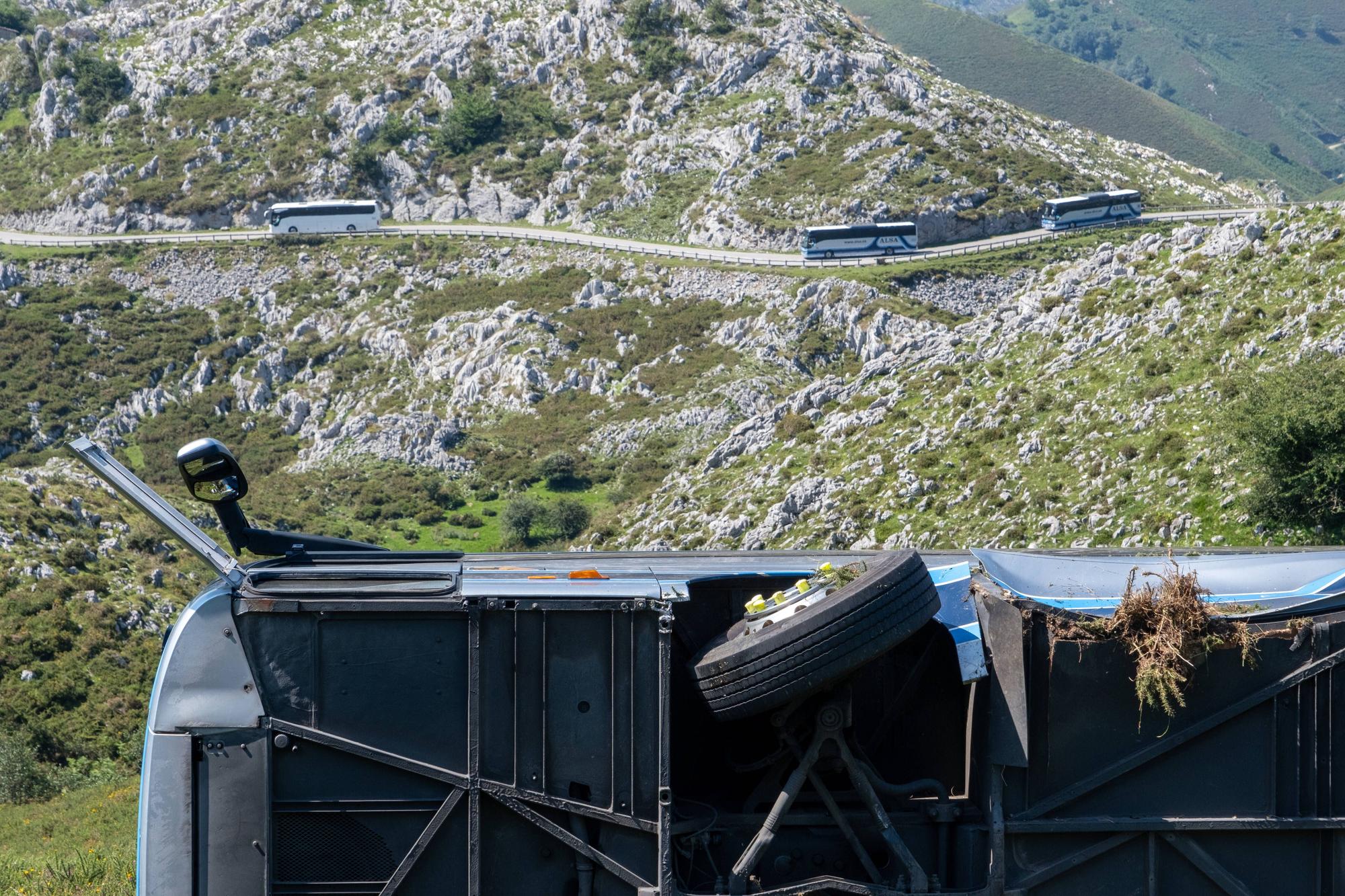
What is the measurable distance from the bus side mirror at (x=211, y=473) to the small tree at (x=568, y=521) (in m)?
42.0

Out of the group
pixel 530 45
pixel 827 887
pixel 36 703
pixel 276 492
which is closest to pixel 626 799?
pixel 827 887

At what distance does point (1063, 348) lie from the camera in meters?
36.9

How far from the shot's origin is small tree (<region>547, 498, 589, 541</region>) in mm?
49438

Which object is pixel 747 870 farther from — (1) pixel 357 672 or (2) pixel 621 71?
(2) pixel 621 71

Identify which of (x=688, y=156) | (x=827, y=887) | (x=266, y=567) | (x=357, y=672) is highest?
(x=688, y=156)

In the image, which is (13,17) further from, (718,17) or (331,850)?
(331,850)

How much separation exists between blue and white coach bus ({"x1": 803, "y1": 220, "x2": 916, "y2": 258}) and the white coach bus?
99.5 feet

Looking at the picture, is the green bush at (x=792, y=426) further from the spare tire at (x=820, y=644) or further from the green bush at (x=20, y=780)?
the spare tire at (x=820, y=644)

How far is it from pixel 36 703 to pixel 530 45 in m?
80.7

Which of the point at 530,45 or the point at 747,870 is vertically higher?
the point at 530,45

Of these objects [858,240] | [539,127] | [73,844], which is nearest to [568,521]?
[858,240]

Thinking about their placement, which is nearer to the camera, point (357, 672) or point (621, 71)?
point (357, 672)

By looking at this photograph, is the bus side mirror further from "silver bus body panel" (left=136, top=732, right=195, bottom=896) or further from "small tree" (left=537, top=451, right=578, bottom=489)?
"small tree" (left=537, top=451, right=578, bottom=489)

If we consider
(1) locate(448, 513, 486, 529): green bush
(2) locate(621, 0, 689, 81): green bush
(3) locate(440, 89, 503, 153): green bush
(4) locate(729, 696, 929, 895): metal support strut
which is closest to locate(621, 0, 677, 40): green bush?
(2) locate(621, 0, 689, 81): green bush
